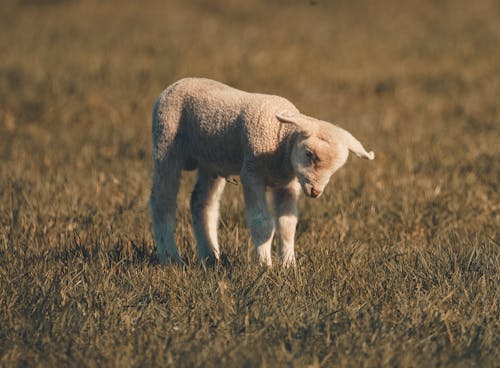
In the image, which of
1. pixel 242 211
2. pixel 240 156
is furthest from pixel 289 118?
pixel 242 211

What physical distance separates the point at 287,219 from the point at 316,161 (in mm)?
666

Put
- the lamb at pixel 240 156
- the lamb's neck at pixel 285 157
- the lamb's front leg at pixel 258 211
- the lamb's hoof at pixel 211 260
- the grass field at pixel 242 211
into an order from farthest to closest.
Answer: the lamb's hoof at pixel 211 260 → the lamb's front leg at pixel 258 211 → the lamb's neck at pixel 285 157 → the lamb at pixel 240 156 → the grass field at pixel 242 211

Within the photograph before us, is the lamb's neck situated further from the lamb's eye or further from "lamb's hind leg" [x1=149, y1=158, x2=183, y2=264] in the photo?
"lamb's hind leg" [x1=149, y1=158, x2=183, y2=264]

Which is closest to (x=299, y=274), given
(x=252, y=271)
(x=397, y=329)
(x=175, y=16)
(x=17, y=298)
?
(x=252, y=271)

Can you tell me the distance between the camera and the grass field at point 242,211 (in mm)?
3551

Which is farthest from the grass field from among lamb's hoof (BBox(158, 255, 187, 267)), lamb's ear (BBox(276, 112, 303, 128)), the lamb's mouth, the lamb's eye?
lamb's ear (BBox(276, 112, 303, 128))

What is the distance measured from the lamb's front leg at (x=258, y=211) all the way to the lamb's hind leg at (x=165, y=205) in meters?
0.57

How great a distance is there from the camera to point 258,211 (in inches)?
173

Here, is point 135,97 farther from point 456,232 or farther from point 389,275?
A: point 389,275

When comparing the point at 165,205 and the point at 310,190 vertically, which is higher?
the point at 310,190

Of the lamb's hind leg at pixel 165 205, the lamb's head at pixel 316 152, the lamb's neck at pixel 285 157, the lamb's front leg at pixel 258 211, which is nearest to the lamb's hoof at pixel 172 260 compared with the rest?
the lamb's hind leg at pixel 165 205

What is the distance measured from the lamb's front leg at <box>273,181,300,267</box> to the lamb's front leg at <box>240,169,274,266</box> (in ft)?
0.40

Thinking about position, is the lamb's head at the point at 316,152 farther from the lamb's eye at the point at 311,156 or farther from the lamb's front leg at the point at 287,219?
the lamb's front leg at the point at 287,219

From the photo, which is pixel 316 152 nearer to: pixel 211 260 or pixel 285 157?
pixel 285 157
